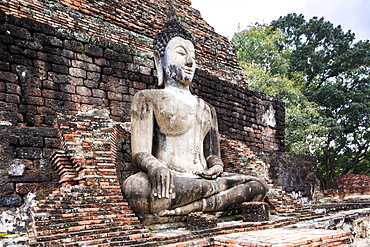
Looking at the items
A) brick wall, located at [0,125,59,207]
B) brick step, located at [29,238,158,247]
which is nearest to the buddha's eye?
brick wall, located at [0,125,59,207]

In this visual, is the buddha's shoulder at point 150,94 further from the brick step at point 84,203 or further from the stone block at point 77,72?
the brick step at point 84,203

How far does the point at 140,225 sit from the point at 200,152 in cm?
153

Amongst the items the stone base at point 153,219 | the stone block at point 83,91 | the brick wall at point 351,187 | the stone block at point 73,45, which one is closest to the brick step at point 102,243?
the stone base at point 153,219

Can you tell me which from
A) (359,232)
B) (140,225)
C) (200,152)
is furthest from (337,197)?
(140,225)

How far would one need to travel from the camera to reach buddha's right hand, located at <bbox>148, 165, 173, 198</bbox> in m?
3.80

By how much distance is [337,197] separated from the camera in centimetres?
1125

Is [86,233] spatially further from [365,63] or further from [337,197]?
[365,63]

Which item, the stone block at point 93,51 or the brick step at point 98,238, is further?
the stone block at point 93,51

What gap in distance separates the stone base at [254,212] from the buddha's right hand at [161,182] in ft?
3.67

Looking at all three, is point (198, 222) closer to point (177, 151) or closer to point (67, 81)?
point (177, 151)

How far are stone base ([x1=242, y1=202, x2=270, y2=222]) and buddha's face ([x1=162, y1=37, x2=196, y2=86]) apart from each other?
6.13 ft

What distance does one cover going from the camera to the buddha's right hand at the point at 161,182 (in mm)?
3796

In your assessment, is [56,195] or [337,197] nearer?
[56,195]

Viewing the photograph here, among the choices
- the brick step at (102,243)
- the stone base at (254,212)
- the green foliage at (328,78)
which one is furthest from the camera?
the green foliage at (328,78)
